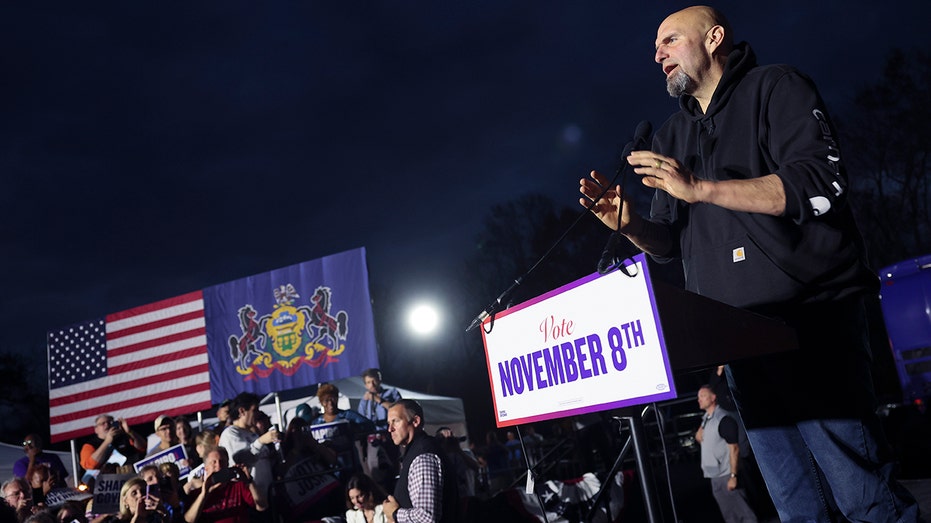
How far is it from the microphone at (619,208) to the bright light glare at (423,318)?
14.1 meters

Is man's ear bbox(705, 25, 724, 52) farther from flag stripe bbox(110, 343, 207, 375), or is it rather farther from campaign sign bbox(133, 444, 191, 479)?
flag stripe bbox(110, 343, 207, 375)

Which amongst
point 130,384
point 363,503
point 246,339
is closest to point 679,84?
point 363,503

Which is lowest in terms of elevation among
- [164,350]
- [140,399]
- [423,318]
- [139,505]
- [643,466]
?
[139,505]

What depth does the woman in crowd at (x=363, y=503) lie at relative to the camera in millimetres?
5974

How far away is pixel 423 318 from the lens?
640 inches

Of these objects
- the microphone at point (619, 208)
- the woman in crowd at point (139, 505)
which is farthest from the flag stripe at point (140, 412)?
the microphone at point (619, 208)

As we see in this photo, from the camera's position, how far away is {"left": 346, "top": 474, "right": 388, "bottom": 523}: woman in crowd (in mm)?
5974

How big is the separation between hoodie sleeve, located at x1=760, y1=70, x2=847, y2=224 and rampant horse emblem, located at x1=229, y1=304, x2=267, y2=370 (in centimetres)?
1115

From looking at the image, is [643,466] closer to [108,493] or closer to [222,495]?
[222,495]

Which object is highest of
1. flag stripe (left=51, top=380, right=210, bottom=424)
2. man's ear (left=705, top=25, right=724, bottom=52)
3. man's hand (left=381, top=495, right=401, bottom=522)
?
flag stripe (left=51, top=380, right=210, bottom=424)

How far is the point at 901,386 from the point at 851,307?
38.2ft

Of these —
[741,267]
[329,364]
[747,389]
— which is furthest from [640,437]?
[329,364]

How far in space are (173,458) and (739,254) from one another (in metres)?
6.56

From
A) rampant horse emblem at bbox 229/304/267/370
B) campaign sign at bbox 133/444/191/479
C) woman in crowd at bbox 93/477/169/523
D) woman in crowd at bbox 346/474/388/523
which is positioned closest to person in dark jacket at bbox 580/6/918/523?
woman in crowd at bbox 346/474/388/523
